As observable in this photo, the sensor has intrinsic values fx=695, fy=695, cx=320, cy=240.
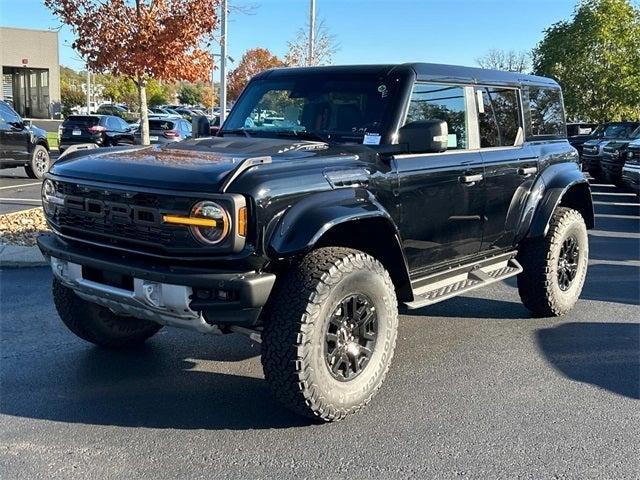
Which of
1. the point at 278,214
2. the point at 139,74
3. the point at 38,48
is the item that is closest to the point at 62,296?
the point at 278,214

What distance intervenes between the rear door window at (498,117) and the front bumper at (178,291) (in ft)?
8.56

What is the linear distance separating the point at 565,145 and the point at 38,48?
158ft

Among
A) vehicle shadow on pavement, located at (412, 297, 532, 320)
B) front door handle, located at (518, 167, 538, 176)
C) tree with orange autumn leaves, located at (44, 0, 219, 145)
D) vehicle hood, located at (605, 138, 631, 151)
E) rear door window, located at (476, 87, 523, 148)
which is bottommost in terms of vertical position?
vehicle shadow on pavement, located at (412, 297, 532, 320)

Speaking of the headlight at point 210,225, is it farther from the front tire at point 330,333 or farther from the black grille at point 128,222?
the front tire at point 330,333

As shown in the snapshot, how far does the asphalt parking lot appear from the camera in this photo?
133 inches

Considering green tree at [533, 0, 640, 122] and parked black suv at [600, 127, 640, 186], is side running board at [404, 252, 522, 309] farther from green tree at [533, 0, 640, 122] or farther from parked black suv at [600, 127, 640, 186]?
green tree at [533, 0, 640, 122]

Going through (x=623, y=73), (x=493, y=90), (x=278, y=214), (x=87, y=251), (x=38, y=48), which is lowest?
(x=87, y=251)

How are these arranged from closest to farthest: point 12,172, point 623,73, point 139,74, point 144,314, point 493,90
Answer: point 144,314 < point 493,90 < point 139,74 < point 12,172 < point 623,73

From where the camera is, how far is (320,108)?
4.91 metres

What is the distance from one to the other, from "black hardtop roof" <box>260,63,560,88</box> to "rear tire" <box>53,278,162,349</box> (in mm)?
2166

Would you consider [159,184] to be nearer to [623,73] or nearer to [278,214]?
[278,214]

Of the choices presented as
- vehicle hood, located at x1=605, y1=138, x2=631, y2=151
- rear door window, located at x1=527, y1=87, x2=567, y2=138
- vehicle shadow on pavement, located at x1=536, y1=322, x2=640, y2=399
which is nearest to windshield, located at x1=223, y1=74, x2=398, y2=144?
rear door window, located at x1=527, y1=87, x2=567, y2=138

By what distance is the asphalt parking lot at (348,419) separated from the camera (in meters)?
3.38

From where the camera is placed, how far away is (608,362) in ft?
16.2
